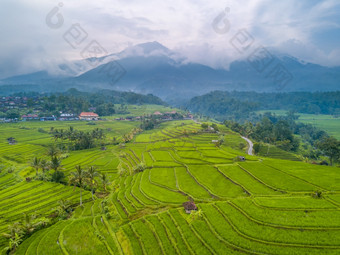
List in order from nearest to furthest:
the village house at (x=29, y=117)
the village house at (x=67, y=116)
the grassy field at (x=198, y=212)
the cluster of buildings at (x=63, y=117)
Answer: the grassy field at (x=198, y=212) → the village house at (x=29, y=117) → the cluster of buildings at (x=63, y=117) → the village house at (x=67, y=116)

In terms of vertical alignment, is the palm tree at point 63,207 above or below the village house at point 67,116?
below

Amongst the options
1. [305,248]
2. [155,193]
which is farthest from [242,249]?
[155,193]

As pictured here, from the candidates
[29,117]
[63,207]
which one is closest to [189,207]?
[63,207]

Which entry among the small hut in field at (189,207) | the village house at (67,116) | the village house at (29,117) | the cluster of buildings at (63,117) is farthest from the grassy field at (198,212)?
the village house at (67,116)

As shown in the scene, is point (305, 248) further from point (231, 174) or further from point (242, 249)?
point (231, 174)

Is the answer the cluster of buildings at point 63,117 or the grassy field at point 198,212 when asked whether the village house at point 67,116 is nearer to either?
the cluster of buildings at point 63,117

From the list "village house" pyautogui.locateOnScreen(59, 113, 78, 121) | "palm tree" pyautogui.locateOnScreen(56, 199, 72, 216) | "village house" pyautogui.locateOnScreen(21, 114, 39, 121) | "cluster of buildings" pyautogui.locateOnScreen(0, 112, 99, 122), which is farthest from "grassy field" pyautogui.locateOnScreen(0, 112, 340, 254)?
"village house" pyautogui.locateOnScreen(59, 113, 78, 121)

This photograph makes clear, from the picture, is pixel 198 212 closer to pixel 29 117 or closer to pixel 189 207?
pixel 189 207

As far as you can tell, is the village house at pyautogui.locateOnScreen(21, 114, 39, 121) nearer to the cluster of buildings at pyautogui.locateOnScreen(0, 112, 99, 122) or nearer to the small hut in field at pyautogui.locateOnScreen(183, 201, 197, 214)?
the cluster of buildings at pyautogui.locateOnScreen(0, 112, 99, 122)
